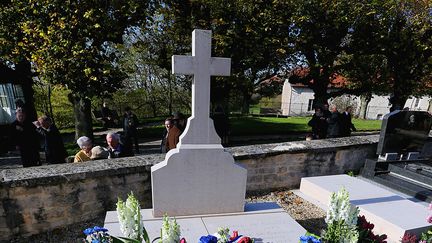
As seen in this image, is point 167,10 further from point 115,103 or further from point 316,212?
point 115,103

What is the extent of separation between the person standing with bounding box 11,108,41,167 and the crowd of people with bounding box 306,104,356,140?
7.37 metres

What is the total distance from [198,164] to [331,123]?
5845 mm

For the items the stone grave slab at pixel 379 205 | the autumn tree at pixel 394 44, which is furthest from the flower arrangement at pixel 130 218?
the autumn tree at pixel 394 44

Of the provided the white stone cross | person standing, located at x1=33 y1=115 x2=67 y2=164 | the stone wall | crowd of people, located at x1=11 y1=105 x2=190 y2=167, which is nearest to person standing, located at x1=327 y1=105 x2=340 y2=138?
the stone wall

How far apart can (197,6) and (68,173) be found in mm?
8939

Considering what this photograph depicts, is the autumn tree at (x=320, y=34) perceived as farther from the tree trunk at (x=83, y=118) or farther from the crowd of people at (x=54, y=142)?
the tree trunk at (x=83, y=118)

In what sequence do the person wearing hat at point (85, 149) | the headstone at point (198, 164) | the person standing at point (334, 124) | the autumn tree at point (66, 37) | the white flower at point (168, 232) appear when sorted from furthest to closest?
the person standing at point (334, 124) < the autumn tree at point (66, 37) < the person wearing hat at point (85, 149) < the headstone at point (198, 164) < the white flower at point (168, 232)

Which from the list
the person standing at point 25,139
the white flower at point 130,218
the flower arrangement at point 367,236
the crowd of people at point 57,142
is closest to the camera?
the white flower at point 130,218

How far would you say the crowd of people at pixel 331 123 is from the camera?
809 centimetres

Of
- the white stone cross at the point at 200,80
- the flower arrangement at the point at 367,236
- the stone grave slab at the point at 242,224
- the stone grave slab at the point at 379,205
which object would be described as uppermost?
the white stone cross at the point at 200,80

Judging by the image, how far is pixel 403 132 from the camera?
611 centimetres

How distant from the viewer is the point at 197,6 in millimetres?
10906

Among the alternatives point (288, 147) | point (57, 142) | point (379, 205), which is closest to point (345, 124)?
point (288, 147)

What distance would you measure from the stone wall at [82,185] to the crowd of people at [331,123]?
316cm
